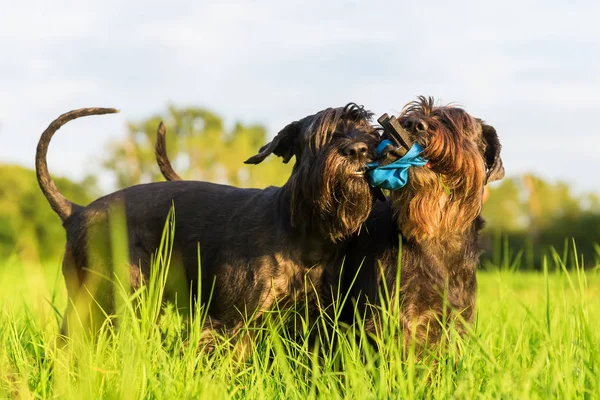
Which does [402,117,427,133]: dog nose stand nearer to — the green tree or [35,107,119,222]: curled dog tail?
[35,107,119,222]: curled dog tail

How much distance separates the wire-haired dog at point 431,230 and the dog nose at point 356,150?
150mm

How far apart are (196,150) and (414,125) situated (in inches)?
1213

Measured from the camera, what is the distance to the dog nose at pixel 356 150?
12.9ft

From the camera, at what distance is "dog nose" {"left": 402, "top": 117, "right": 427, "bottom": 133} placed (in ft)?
12.6

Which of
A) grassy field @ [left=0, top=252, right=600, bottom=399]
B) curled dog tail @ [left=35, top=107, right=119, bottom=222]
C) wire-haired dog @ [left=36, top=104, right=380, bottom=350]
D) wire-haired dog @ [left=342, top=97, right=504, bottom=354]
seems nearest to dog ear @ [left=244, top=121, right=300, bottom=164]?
wire-haired dog @ [left=36, top=104, right=380, bottom=350]

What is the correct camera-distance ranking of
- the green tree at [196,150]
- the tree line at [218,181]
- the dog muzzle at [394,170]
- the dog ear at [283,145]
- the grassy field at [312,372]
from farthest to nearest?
the green tree at [196,150]
the tree line at [218,181]
the dog ear at [283,145]
the dog muzzle at [394,170]
the grassy field at [312,372]

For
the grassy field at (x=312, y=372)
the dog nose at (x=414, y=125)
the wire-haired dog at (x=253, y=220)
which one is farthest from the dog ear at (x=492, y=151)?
the grassy field at (x=312, y=372)

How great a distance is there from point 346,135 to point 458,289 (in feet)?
3.97

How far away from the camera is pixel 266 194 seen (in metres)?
5.02

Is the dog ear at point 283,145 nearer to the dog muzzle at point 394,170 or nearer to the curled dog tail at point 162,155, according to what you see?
the dog muzzle at point 394,170

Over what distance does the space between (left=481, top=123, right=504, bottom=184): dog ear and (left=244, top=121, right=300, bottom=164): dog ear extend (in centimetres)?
127

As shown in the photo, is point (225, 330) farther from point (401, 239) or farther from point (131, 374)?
point (131, 374)

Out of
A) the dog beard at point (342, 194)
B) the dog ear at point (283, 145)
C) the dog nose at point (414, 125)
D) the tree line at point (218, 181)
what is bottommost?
the tree line at point (218, 181)

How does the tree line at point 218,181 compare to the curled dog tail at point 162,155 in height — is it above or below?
below
